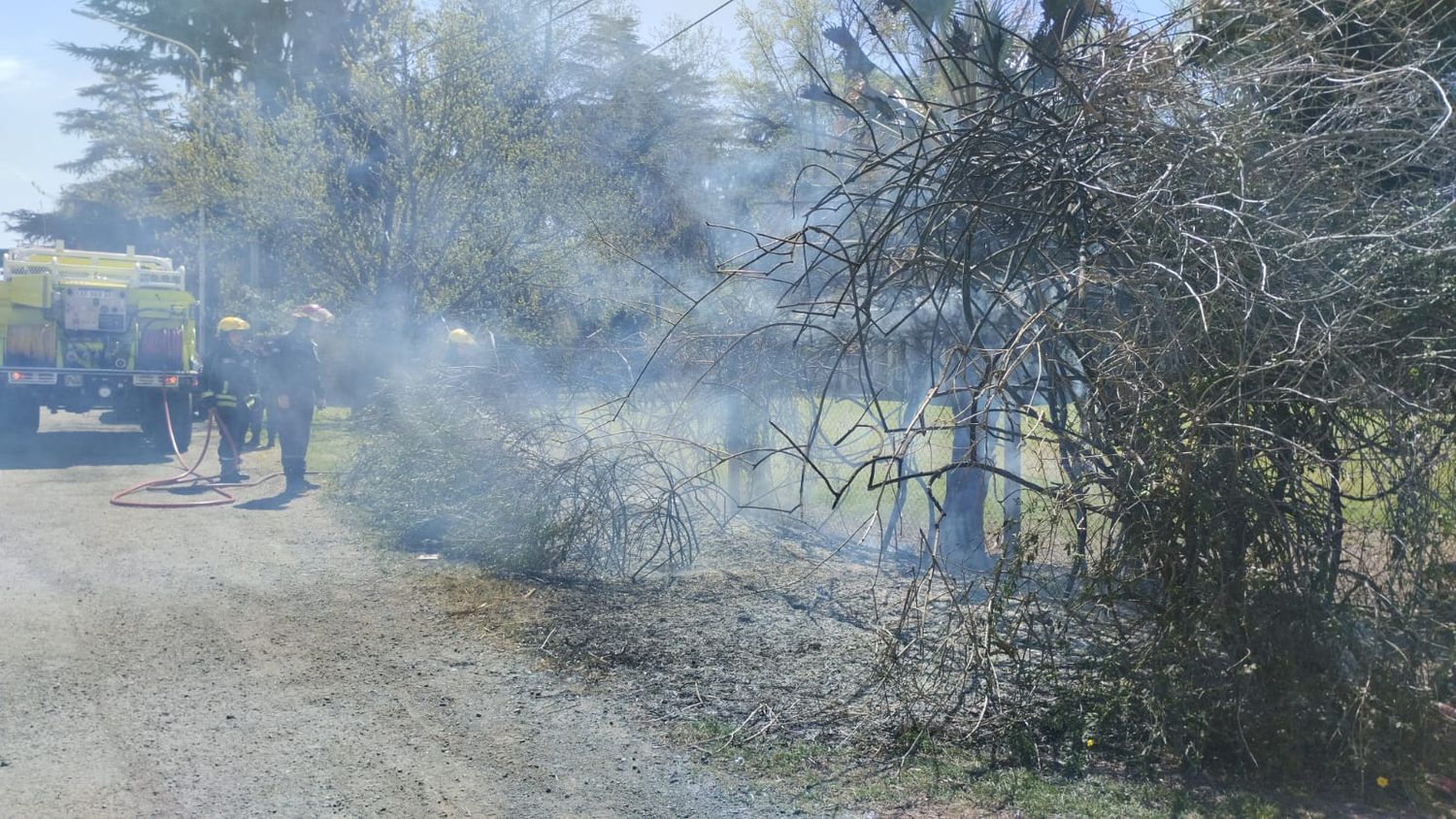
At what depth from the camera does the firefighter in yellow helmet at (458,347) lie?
42.0ft

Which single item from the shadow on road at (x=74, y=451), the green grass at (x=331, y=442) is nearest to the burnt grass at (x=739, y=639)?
the green grass at (x=331, y=442)

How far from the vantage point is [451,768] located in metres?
4.36

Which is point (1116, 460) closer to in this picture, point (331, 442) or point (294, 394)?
point (294, 394)

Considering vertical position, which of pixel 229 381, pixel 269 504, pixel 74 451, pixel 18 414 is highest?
pixel 229 381

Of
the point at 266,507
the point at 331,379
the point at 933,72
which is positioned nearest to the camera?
the point at 933,72

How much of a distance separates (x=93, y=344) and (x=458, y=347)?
5390mm

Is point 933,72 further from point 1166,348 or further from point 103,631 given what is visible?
point 103,631

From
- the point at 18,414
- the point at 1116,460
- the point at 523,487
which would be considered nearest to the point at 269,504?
the point at 523,487

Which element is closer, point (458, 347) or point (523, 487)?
point (523, 487)

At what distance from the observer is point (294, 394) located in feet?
36.9

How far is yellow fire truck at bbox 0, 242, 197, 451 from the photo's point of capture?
565 inches

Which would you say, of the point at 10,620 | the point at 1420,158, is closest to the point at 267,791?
the point at 10,620

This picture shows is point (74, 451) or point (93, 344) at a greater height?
point (93, 344)

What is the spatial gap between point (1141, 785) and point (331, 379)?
47.6 feet
